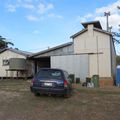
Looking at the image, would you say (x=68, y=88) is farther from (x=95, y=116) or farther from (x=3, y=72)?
(x=3, y=72)

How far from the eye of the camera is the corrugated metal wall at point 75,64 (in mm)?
30453

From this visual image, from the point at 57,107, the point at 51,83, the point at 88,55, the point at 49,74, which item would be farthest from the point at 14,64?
the point at 57,107

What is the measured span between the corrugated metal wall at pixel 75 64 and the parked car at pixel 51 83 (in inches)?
555

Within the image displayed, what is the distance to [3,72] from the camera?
38562 millimetres

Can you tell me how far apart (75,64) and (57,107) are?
1696 cm

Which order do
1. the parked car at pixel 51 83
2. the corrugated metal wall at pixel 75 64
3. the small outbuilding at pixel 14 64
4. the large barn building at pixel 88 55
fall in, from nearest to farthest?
the parked car at pixel 51 83 < the large barn building at pixel 88 55 < the corrugated metal wall at pixel 75 64 < the small outbuilding at pixel 14 64

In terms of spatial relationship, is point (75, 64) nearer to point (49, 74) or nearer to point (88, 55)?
point (88, 55)

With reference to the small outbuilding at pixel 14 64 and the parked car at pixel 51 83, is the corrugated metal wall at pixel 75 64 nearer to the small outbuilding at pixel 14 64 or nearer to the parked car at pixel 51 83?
the small outbuilding at pixel 14 64

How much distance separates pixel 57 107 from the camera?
14359mm

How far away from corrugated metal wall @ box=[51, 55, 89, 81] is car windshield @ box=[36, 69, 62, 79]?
14089 mm

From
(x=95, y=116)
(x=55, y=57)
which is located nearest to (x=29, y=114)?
(x=95, y=116)

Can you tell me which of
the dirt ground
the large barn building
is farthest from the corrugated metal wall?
the dirt ground

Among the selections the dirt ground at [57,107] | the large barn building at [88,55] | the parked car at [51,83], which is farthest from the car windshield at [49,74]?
the large barn building at [88,55]

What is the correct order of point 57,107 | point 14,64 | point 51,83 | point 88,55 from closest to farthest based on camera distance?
1. point 57,107
2. point 51,83
3. point 88,55
4. point 14,64
